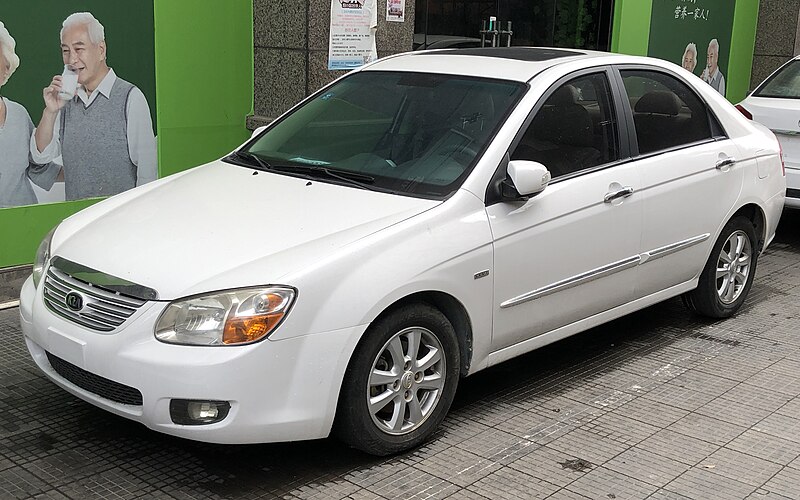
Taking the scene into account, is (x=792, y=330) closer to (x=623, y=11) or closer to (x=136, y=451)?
(x=136, y=451)

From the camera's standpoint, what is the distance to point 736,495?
4.14m

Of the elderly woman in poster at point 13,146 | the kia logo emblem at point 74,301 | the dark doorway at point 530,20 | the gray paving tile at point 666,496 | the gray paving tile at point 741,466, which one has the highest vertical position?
the dark doorway at point 530,20

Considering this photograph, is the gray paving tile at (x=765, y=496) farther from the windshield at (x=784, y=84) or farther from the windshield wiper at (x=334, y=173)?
the windshield at (x=784, y=84)

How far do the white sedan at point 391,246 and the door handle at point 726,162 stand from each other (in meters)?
0.01

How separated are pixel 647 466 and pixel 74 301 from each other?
103 inches

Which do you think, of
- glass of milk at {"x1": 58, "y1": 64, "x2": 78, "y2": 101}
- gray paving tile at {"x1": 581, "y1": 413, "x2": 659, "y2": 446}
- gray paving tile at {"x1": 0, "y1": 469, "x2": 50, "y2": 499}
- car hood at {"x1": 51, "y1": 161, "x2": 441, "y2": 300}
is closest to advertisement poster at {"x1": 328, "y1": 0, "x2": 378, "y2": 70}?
glass of milk at {"x1": 58, "y1": 64, "x2": 78, "y2": 101}

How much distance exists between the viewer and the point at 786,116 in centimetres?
852

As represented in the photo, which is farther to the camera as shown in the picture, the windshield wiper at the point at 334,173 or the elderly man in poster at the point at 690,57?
the elderly man in poster at the point at 690,57

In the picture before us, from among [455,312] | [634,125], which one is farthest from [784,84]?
[455,312]

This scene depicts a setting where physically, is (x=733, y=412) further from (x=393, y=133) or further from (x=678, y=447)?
(x=393, y=133)

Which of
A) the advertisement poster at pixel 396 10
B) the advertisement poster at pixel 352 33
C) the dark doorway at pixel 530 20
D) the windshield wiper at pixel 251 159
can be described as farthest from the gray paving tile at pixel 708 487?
the dark doorway at pixel 530 20

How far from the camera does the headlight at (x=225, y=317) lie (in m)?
3.81

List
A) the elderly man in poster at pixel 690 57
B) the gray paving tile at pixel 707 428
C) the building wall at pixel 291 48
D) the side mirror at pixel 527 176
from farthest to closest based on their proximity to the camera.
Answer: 1. the elderly man in poster at pixel 690 57
2. the building wall at pixel 291 48
3. the gray paving tile at pixel 707 428
4. the side mirror at pixel 527 176

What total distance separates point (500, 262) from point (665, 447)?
1.16 meters
